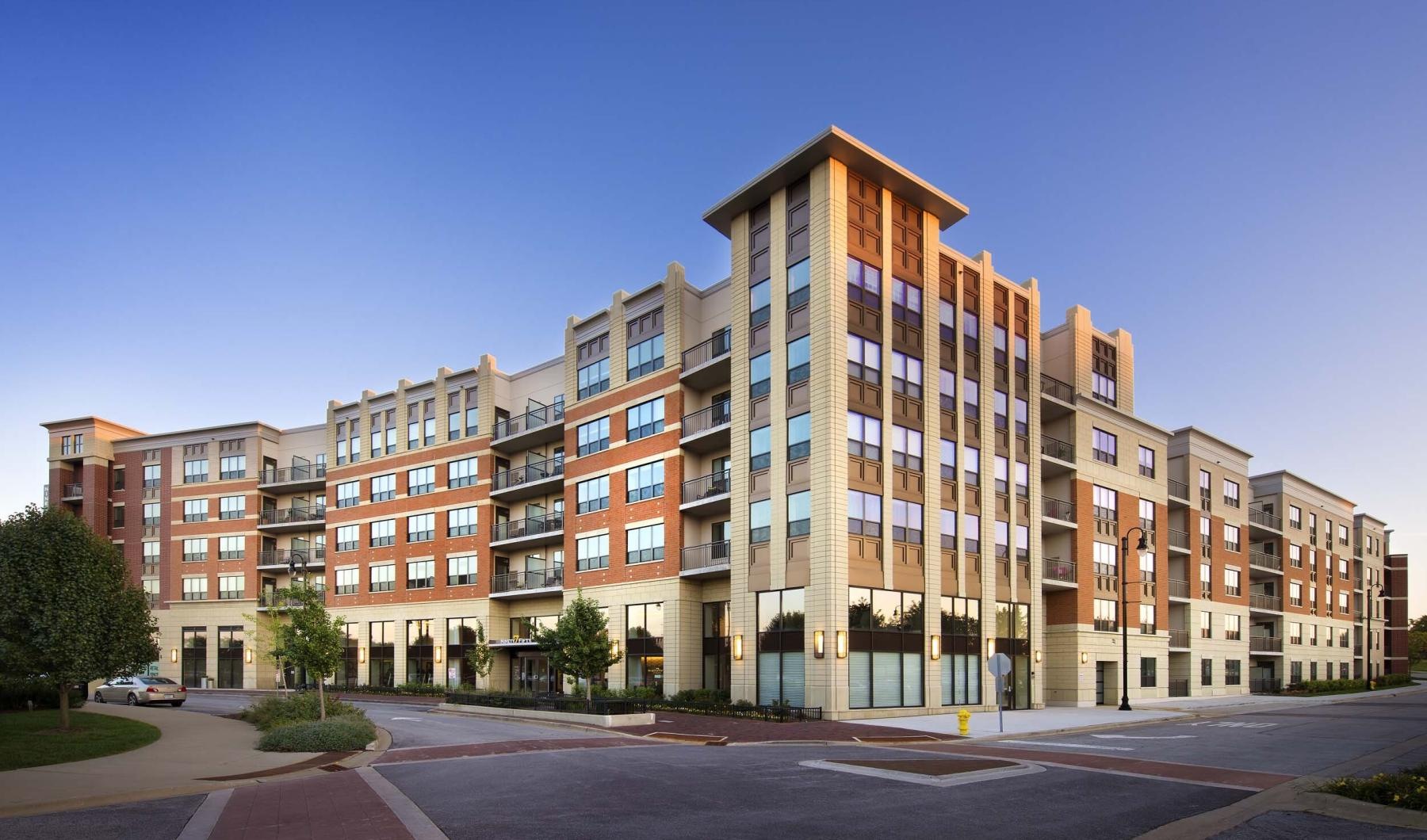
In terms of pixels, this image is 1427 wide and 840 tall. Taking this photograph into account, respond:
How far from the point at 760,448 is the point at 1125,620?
17831mm

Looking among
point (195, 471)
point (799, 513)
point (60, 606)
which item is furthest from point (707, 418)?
point (195, 471)

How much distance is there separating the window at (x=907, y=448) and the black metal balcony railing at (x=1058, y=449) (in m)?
12.0

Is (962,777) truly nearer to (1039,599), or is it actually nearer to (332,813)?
(332,813)

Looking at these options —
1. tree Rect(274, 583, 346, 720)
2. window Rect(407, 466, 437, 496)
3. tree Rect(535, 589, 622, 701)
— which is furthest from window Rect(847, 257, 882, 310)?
window Rect(407, 466, 437, 496)

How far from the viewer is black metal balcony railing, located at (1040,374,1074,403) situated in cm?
4747

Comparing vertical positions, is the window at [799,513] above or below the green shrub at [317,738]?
above

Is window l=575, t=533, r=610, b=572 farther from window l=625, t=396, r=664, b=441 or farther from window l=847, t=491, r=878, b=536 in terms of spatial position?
window l=847, t=491, r=878, b=536

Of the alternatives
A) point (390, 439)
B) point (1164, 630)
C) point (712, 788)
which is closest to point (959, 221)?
point (1164, 630)

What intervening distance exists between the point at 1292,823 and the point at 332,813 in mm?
14171

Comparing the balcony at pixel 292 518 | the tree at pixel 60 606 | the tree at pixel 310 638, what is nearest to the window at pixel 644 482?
the tree at pixel 310 638

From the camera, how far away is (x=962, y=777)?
60.1 ft

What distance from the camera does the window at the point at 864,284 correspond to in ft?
119

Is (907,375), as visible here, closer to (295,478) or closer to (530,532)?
(530,532)

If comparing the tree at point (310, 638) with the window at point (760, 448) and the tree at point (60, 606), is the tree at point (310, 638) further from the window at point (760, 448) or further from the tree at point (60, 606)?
the window at point (760, 448)
